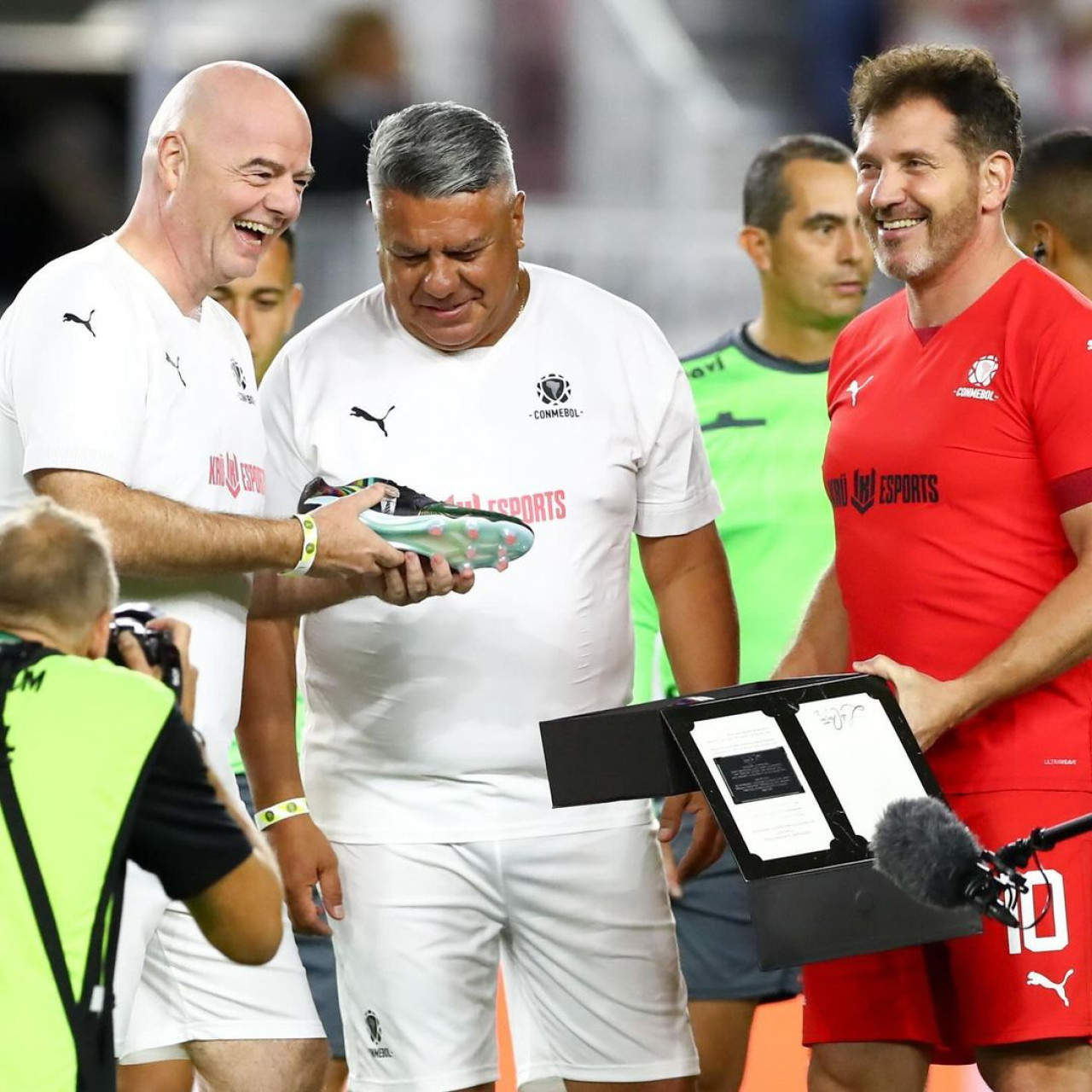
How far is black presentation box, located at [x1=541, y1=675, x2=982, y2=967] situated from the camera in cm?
258

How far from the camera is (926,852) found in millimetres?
2240

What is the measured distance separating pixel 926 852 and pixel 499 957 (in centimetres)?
121

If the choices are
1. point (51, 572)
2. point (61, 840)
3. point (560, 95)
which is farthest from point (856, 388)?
point (560, 95)

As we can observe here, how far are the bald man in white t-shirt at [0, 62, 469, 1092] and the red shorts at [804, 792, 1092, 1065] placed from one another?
0.88 meters

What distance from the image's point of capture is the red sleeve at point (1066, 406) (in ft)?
9.05

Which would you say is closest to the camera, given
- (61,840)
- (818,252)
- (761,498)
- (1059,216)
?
(61,840)

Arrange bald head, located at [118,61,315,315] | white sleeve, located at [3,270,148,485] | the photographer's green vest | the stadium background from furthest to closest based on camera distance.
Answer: the stadium background, bald head, located at [118,61,315,315], white sleeve, located at [3,270,148,485], the photographer's green vest

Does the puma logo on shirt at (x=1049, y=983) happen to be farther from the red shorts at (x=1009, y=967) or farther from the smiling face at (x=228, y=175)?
the smiling face at (x=228, y=175)

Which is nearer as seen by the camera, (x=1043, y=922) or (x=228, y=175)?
(x=1043, y=922)

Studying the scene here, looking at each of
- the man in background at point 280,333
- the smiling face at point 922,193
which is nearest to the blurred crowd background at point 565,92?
the man in background at point 280,333

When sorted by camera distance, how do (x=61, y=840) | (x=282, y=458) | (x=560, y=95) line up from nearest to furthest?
(x=61, y=840) → (x=282, y=458) → (x=560, y=95)

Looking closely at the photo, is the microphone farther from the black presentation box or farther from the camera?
the camera

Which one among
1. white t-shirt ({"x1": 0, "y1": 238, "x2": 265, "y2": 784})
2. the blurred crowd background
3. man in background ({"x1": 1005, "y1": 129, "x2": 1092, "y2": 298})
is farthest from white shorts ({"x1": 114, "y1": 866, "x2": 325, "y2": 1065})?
the blurred crowd background

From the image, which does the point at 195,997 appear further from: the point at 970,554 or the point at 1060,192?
the point at 1060,192
